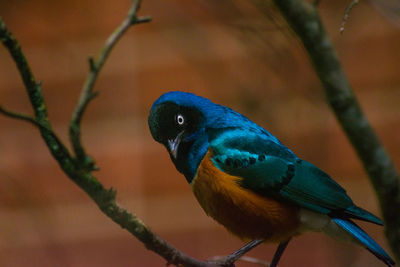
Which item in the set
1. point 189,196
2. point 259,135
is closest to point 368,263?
point 259,135

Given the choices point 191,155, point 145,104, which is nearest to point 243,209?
point 191,155

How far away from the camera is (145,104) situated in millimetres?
3400

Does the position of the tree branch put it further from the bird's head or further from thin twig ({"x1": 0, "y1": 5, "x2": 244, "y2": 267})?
the bird's head

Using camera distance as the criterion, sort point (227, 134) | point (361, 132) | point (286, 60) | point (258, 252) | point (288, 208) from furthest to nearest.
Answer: point (258, 252), point (286, 60), point (227, 134), point (288, 208), point (361, 132)

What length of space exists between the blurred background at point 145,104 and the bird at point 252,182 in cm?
101

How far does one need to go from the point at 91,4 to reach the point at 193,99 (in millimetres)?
1676

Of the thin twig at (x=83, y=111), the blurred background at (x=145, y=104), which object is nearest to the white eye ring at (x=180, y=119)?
the thin twig at (x=83, y=111)

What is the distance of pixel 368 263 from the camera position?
2.10 meters

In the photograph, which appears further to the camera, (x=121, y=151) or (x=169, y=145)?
(x=121, y=151)

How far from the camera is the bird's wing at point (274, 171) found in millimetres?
1744

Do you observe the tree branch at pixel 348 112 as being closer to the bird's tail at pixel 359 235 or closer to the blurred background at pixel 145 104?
the bird's tail at pixel 359 235

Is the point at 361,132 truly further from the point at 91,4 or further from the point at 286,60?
the point at 91,4

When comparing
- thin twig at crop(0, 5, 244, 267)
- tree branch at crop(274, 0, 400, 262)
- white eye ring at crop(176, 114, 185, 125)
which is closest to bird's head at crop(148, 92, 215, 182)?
white eye ring at crop(176, 114, 185, 125)

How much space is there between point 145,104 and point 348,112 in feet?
7.33
